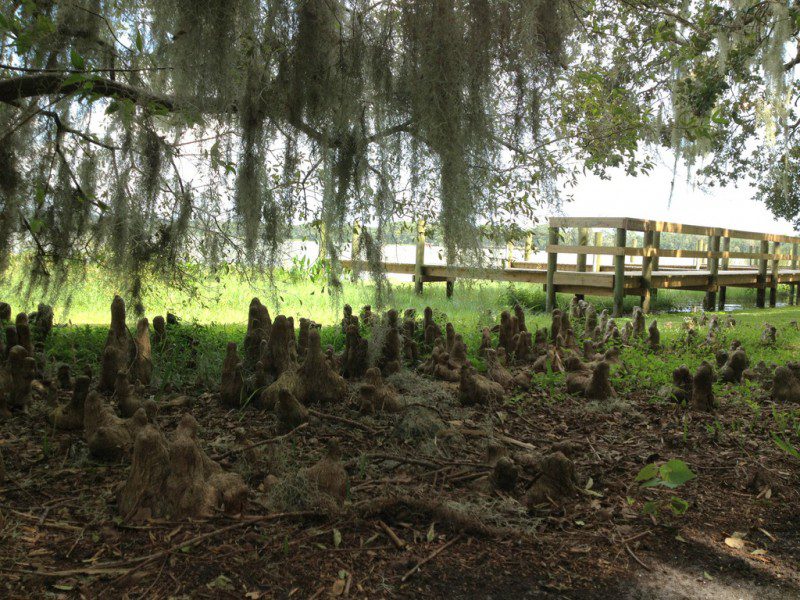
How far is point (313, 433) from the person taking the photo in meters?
3.36

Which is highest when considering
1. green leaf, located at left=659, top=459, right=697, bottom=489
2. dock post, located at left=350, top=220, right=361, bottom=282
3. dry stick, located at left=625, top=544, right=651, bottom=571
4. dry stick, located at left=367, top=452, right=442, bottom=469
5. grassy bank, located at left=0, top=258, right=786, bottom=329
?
dock post, located at left=350, top=220, right=361, bottom=282

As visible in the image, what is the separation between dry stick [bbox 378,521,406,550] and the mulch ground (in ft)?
0.04

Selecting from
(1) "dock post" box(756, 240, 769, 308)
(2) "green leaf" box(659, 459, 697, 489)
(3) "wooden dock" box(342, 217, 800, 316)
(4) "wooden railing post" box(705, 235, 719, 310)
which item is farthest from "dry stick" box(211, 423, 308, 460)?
(1) "dock post" box(756, 240, 769, 308)

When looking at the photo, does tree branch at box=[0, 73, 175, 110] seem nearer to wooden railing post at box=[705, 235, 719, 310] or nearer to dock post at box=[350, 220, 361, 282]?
dock post at box=[350, 220, 361, 282]

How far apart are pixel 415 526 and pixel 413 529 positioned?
2cm

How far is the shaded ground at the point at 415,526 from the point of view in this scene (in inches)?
80.6

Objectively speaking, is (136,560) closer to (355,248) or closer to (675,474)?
(675,474)

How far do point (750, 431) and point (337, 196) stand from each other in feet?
8.94

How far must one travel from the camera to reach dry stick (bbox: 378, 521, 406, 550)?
2263 millimetres

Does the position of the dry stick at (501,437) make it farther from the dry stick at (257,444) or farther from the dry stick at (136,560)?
the dry stick at (136,560)

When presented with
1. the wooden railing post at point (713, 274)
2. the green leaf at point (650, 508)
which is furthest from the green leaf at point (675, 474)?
the wooden railing post at point (713, 274)

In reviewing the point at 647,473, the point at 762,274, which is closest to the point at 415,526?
the point at 647,473

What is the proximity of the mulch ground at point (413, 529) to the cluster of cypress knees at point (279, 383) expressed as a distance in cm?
10

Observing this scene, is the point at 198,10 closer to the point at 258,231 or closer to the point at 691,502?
the point at 258,231
